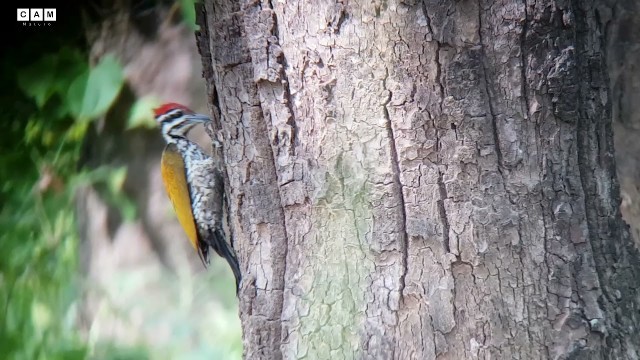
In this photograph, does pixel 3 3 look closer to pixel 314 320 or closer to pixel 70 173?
pixel 70 173

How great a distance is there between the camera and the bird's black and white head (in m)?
2.00

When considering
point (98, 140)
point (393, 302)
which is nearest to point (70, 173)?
point (98, 140)

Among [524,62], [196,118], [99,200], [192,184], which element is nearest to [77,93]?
[99,200]

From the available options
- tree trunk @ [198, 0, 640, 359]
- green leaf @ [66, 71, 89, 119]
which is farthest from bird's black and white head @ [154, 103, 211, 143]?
tree trunk @ [198, 0, 640, 359]

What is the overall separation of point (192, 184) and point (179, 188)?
0.13 m

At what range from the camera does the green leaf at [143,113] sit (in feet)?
7.52

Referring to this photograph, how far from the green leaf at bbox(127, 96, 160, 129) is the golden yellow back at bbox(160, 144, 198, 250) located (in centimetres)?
28

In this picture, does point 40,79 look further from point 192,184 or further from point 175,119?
point 192,184

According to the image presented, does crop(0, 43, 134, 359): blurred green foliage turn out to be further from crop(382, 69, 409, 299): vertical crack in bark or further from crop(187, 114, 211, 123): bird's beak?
crop(382, 69, 409, 299): vertical crack in bark

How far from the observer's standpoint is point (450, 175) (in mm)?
1145

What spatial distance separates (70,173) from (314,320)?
150cm

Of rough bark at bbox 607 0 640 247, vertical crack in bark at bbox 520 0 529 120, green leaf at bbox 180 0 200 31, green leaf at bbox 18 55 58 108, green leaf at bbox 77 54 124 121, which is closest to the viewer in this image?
vertical crack in bark at bbox 520 0 529 120

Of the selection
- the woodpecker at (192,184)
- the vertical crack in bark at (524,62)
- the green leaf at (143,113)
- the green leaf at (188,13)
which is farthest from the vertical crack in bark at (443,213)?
the green leaf at (143,113)

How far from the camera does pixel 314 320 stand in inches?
48.6
